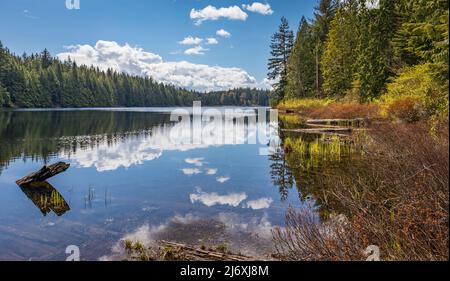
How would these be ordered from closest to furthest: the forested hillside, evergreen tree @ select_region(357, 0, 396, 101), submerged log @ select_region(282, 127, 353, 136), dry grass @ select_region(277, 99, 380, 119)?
submerged log @ select_region(282, 127, 353, 136) < dry grass @ select_region(277, 99, 380, 119) < evergreen tree @ select_region(357, 0, 396, 101) < the forested hillside

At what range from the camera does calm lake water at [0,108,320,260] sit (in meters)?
7.83

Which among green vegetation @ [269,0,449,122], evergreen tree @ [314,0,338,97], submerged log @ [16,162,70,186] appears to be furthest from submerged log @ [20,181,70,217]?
Answer: evergreen tree @ [314,0,338,97]

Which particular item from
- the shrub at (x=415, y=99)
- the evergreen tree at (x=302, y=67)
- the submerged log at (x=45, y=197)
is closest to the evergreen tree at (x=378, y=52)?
the shrub at (x=415, y=99)

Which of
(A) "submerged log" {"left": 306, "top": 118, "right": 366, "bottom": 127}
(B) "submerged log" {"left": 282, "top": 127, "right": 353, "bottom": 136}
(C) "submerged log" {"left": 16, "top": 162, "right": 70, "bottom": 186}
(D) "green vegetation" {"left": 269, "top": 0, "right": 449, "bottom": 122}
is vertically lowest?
(C) "submerged log" {"left": 16, "top": 162, "right": 70, "bottom": 186}

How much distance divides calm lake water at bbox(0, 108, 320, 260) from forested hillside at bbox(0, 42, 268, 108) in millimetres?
76945

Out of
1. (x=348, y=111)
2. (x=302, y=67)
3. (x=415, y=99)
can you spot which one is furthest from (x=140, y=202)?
(x=302, y=67)

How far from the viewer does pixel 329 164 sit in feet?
49.7

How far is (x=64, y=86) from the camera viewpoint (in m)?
112

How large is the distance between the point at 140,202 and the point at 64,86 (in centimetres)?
11559

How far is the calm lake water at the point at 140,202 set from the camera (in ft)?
25.7

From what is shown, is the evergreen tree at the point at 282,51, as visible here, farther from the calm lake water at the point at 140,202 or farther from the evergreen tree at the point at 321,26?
the calm lake water at the point at 140,202

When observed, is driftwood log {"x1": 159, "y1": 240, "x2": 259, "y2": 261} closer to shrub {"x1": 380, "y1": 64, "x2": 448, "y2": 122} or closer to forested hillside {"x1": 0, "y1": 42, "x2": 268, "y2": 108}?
shrub {"x1": 380, "y1": 64, "x2": 448, "y2": 122}

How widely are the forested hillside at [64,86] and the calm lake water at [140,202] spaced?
76.9 meters

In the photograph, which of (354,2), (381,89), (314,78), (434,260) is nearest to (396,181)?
(434,260)
